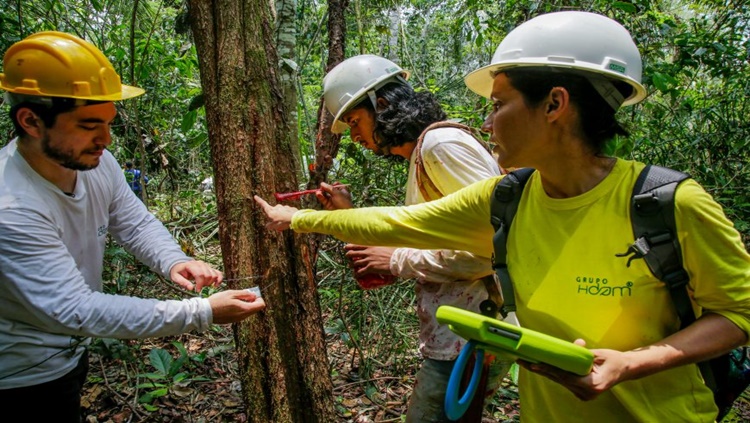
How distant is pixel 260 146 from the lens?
6.64ft

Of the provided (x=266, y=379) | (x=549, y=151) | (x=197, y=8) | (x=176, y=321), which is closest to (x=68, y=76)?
(x=197, y=8)

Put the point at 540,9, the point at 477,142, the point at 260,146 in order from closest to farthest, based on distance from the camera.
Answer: the point at 477,142 < the point at 260,146 < the point at 540,9

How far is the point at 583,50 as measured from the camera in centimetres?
130

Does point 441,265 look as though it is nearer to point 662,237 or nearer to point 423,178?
point 423,178

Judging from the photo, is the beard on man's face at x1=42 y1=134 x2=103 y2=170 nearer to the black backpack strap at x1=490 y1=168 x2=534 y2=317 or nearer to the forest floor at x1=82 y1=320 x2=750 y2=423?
the forest floor at x1=82 y1=320 x2=750 y2=423

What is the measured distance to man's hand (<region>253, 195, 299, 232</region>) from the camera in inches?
75.2

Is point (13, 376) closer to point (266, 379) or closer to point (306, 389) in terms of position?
point (266, 379)

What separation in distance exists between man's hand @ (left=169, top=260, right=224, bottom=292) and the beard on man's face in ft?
1.74

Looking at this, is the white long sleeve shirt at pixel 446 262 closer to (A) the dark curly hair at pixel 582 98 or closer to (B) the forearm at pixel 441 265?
(B) the forearm at pixel 441 265

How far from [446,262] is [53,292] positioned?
1354 millimetres

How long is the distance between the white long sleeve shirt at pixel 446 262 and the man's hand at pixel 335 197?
0.35 meters

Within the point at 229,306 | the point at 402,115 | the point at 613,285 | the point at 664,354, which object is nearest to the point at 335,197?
the point at 402,115

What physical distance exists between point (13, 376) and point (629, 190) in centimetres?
209

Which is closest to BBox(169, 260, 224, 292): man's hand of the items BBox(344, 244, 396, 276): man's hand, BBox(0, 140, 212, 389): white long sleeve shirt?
BBox(0, 140, 212, 389): white long sleeve shirt
